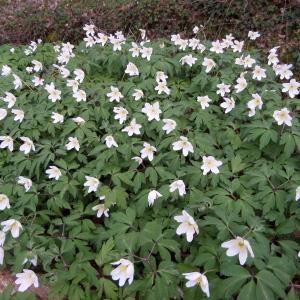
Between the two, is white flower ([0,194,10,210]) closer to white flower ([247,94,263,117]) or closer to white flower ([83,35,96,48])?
white flower ([247,94,263,117])

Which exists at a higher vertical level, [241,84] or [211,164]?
[241,84]

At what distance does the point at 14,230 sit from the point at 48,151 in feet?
3.07

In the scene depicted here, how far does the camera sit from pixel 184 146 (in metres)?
3.32

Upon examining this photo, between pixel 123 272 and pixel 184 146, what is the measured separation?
1350 mm

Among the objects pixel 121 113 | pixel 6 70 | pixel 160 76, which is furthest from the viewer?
pixel 6 70

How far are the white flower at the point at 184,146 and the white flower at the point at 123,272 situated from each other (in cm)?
125

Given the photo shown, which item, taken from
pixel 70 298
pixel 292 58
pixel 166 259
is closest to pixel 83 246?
pixel 70 298

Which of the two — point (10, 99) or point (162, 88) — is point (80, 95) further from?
point (162, 88)

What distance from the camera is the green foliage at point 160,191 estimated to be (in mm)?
2574

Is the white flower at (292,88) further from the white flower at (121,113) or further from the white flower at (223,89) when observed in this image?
the white flower at (121,113)

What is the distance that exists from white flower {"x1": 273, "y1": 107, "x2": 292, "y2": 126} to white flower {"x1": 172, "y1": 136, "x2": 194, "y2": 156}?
82 cm

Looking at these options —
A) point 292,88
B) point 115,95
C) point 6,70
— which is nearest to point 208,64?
point 292,88

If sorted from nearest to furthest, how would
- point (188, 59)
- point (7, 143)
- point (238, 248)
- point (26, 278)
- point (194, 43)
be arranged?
point (238, 248) < point (26, 278) < point (7, 143) < point (188, 59) < point (194, 43)

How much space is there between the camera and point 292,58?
Result: 207 inches
